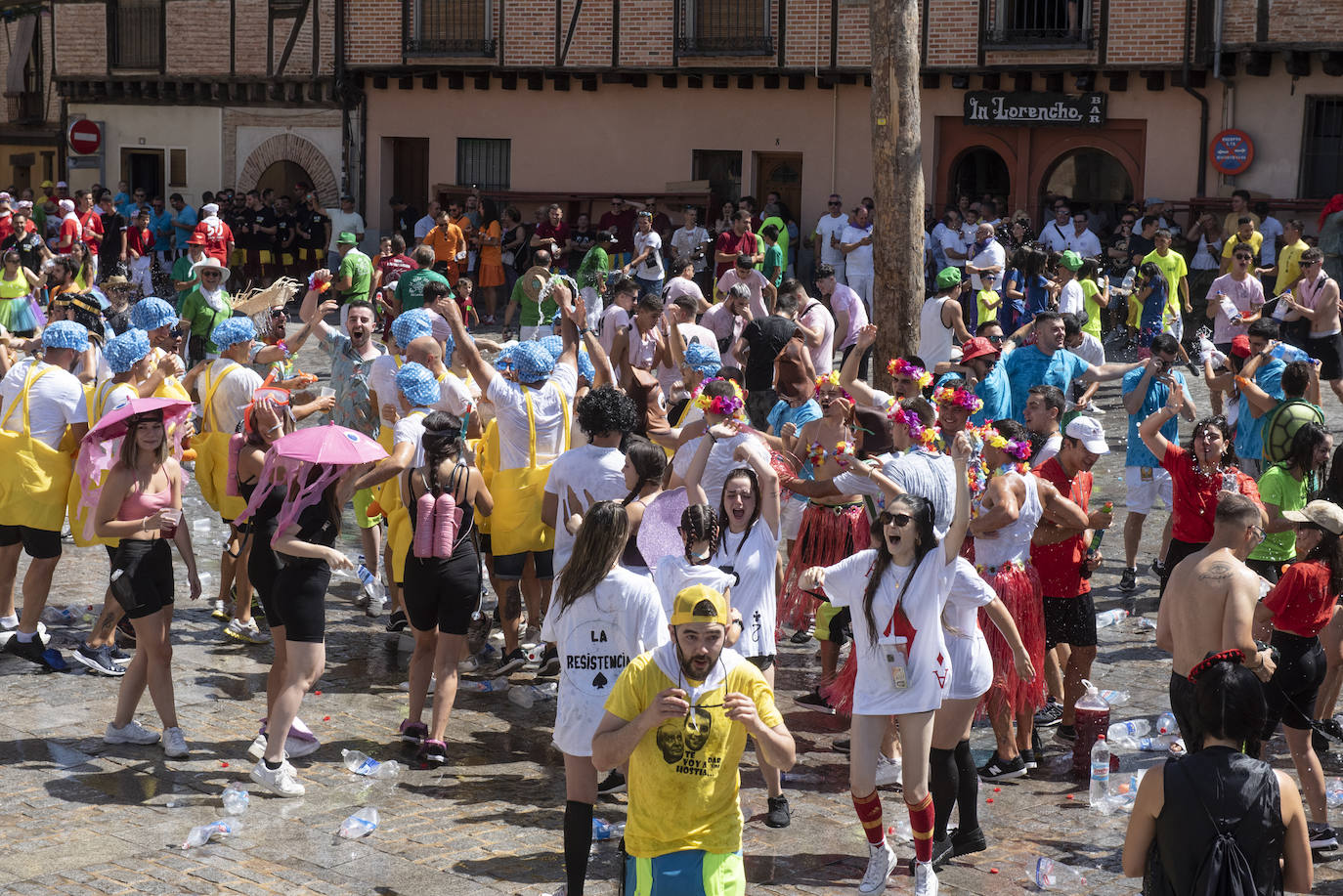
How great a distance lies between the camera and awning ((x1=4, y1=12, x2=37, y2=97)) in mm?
35312

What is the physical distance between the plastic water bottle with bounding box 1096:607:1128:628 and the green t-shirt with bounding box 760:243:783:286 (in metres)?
12.8

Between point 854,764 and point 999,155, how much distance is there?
2104 centimetres

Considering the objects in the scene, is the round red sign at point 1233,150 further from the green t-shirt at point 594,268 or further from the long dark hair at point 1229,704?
the long dark hair at point 1229,704

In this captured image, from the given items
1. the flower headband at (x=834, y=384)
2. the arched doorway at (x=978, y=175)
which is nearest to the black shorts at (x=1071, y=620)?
the flower headband at (x=834, y=384)

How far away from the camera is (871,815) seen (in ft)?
20.0

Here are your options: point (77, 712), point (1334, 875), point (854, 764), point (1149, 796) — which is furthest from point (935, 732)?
point (77, 712)

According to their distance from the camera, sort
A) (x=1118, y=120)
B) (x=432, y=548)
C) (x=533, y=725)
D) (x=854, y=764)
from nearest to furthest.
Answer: (x=854, y=764)
(x=432, y=548)
(x=533, y=725)
(x=1118, y=120)

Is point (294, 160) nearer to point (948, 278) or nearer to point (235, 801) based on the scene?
point (948, 278)

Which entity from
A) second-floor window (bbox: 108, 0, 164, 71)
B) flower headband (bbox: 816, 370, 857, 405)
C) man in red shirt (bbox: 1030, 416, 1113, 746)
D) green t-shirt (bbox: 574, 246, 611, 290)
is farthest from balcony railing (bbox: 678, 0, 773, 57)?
man in red shirt (bbox: 1030, 416, 1113, 746)

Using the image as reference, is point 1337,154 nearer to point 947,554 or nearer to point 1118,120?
point 1118,120

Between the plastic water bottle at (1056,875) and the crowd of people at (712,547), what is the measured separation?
1.00ft

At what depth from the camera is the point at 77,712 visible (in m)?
8.15

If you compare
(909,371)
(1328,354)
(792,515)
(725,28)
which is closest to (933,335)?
(792,515)

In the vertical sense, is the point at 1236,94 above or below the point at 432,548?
above
